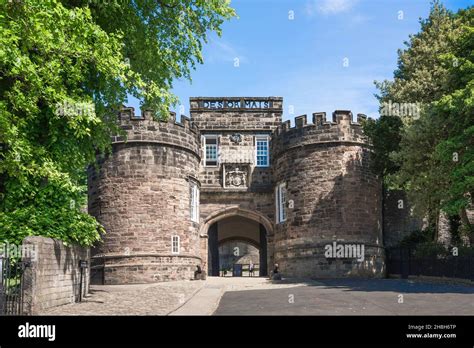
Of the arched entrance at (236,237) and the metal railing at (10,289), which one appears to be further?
the arched entrance at (236,237)

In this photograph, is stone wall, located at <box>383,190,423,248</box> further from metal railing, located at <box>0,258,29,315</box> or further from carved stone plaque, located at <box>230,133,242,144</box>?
metal railing, located at <box>0,258,29,315</box>

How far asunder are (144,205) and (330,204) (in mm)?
9011

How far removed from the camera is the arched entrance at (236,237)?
29.3 meters

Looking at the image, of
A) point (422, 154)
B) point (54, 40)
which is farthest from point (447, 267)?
point (54, 40)

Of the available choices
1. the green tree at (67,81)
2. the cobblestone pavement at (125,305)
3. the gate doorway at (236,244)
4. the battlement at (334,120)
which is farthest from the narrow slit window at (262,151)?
the cobblestone pavement at (125,305)

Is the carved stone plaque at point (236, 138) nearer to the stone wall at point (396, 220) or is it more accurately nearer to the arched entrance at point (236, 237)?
the arched entrance at point (236, 237)

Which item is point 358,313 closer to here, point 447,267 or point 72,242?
point 72,242

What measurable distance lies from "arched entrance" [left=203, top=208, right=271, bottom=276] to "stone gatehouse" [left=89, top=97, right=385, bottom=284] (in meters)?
0.19

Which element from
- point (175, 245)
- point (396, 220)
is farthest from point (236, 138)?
point (396, 220)

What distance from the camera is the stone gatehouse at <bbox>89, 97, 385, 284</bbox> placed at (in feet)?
80.4

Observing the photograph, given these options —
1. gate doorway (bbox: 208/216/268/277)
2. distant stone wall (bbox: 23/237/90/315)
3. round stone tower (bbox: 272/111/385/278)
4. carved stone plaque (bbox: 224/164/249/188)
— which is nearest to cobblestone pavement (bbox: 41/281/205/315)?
distant stone wall (bbox: 23/237/90/315)

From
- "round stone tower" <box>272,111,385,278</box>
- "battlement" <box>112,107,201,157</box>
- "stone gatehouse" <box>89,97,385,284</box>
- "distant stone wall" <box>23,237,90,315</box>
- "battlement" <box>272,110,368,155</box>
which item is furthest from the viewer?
"battlement" <box>272,110,368,155</box>

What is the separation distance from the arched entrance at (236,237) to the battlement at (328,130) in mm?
5166

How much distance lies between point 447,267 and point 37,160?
16.1m
